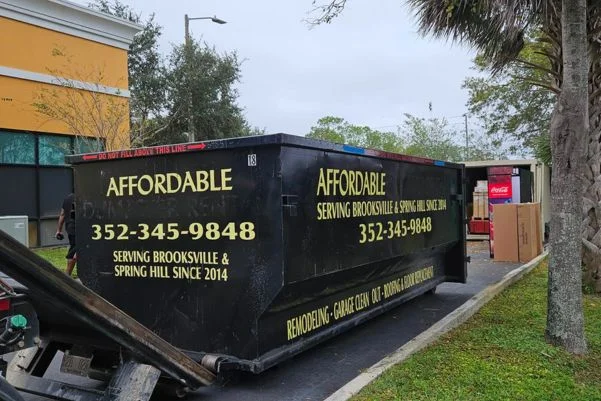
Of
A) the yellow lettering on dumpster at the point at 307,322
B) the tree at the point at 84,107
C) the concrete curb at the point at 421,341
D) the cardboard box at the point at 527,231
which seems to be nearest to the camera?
the concrete curb at the point at 421,341

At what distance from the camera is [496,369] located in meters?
4.84

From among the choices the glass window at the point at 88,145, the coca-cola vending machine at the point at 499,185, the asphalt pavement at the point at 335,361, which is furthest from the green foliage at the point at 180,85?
the asphalt pavement at the point at 335,361

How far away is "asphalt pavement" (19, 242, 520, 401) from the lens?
15.5 feet

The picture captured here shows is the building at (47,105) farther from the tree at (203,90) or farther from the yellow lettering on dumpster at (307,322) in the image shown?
the yellow lettering on dumpster at (307,322)

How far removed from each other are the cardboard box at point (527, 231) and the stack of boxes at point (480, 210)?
15.9 feet

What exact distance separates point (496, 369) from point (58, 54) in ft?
45.8

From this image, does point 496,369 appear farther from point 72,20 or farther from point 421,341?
point 72,20

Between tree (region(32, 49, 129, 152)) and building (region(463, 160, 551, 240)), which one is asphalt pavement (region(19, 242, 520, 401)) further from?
tree (region(32, 49, 129, 152))

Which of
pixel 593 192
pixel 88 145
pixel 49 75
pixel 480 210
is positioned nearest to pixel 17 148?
pixel 88 145

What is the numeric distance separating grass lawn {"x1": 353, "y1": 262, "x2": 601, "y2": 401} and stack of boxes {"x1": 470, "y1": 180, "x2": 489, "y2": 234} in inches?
446

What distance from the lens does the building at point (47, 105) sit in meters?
14.3

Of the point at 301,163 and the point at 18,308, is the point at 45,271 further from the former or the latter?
the point at 301,163

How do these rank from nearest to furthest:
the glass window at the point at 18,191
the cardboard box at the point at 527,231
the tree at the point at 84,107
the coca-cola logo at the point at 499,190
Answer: the cardboard box at the point at 527,231
the glass window at the point at 18,191
the tree at the point at 84,107
the coca-cola logo at the point at 499,190

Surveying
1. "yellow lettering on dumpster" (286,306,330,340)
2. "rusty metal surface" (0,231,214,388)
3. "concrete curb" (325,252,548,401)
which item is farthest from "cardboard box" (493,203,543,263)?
"rusty metal surface" (0,231,214,388)
